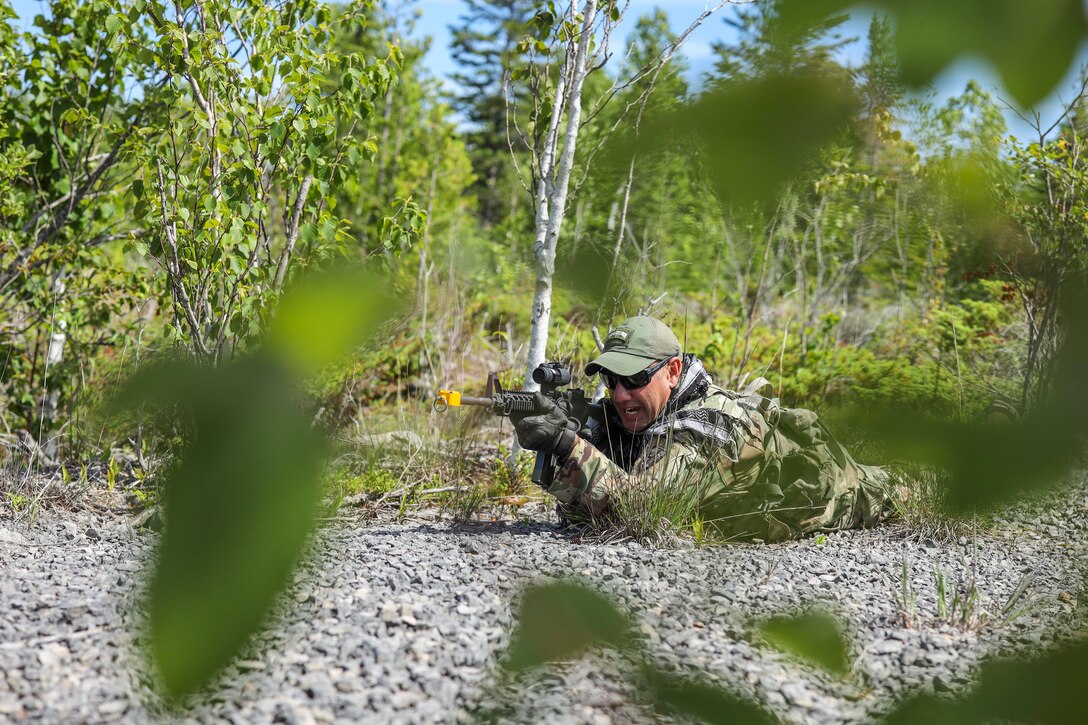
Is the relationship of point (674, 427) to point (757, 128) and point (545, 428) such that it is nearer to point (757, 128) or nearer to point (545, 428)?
point (545, 428)

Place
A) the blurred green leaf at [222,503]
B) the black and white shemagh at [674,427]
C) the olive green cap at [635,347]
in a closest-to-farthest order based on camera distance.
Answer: the blurred green leaf at [222,503] → the olive green cap at [635,347] → the black and white shemagh at [674,427]

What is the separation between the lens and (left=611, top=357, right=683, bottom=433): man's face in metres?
3.25

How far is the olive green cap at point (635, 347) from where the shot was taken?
3115 mm

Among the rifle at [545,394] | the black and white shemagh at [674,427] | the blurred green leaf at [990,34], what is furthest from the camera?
the black and white shemagh at [674,427]

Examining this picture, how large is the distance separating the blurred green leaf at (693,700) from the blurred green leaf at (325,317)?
23cm

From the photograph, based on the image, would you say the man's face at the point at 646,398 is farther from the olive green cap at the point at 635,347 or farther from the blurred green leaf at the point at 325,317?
the blurred green leaf at the point at 325,317

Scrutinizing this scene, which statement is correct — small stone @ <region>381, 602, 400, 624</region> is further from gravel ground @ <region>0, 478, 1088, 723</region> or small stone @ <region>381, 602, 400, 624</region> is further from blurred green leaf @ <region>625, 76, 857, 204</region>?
blurred green leaf @ <region>625, 76, 857, 204</region>

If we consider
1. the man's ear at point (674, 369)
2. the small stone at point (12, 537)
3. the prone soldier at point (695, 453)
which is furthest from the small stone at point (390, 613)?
the small stone at point (12, 537)

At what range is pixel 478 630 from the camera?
7.14ft

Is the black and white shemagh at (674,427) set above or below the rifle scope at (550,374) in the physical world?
below

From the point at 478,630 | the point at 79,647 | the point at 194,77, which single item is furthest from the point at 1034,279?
the point at 194,77

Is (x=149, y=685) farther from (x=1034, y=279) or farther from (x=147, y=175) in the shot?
(x=147, y=175)

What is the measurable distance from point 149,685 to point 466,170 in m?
13.4

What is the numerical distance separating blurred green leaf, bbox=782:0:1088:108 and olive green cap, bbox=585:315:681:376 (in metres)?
2.67
